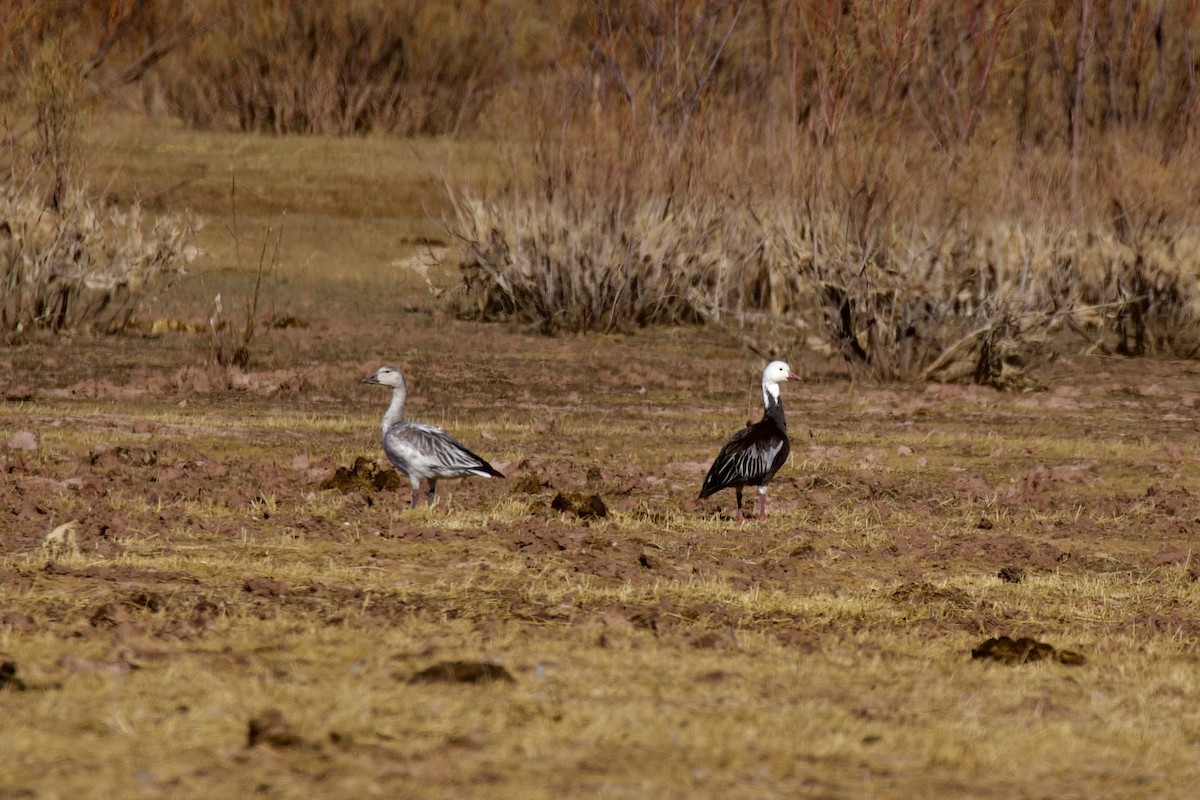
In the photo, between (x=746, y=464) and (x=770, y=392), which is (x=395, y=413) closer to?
(x=746, y=464)

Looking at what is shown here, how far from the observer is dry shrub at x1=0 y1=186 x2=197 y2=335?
22922 mm

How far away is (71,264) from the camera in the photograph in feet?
77.3

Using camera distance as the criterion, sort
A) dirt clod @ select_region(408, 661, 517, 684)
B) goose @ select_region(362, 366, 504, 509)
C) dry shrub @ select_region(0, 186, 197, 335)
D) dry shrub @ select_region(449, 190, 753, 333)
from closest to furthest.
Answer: dirt clod @ select_region(408, 661, 517, 684) < goose @ select_region(362, 366, 504, 509) < dry shrub @ select_region(0, 186, 197, 335) < dry shrub @ select_region(449, 190, 753, 333)

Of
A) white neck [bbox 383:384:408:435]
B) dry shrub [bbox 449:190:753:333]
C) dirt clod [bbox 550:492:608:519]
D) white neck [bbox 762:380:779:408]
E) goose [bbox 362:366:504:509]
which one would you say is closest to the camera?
goose [bbox 362:366:504:509]

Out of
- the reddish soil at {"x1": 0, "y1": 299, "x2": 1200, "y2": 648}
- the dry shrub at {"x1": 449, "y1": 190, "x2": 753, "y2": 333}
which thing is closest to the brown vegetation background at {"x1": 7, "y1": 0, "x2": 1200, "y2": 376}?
the dry shrub at {"x1": 449, "y1": 190, "x2": 753, "y2": 333}

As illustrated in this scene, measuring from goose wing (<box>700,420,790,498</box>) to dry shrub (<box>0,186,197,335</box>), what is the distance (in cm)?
1355

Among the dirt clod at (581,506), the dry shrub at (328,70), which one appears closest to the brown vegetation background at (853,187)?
the dirt clod at (581,506)

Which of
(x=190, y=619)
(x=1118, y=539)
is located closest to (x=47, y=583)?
(x=190, y=619)

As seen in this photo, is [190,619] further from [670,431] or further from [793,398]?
[793,398]

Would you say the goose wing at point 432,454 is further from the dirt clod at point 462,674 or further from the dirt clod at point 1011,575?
the dirt clod at point 462,674

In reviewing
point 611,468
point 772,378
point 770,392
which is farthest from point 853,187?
point 770,392

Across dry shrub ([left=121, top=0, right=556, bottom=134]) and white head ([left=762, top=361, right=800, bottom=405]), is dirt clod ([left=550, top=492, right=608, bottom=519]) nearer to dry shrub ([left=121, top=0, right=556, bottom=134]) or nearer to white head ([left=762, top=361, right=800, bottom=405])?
white head ([left=762, top=361, right=800, bottom=405])

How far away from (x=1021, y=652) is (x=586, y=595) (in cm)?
212

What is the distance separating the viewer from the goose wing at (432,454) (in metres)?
11.5
